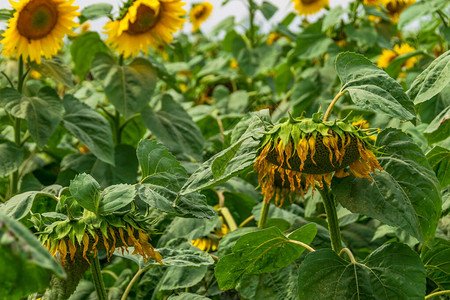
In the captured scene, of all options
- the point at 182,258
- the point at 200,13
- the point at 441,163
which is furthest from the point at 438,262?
the point at 200,13

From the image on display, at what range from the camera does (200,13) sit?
301 centimetres

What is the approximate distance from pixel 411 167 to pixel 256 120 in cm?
21

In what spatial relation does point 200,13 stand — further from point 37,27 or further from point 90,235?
point 90,235

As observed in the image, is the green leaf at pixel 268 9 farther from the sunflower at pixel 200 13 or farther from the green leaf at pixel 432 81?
the green leaf at pixel 432 81

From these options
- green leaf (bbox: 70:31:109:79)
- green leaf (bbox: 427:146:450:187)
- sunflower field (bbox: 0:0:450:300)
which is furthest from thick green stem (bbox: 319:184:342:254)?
green leaf (bbox: 70:31:109:79)

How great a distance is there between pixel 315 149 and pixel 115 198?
24cm

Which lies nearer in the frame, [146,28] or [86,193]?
[86,193]

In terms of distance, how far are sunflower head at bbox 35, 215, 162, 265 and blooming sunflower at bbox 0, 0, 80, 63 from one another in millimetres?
612

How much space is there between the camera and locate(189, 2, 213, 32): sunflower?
299 centimetres

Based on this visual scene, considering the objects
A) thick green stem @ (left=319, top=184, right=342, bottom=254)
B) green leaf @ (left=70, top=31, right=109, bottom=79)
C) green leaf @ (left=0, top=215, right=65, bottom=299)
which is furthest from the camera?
green leaf @ (left=70, top=31, right=109, bottom=79)

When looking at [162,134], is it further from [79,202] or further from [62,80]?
[79,202]

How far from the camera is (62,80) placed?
1.35m

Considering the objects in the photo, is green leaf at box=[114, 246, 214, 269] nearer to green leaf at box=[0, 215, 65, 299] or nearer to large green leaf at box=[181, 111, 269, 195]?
large green leaf at box=[181, 111, 269, 195]

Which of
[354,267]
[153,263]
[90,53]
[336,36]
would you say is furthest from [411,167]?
[336,36]
